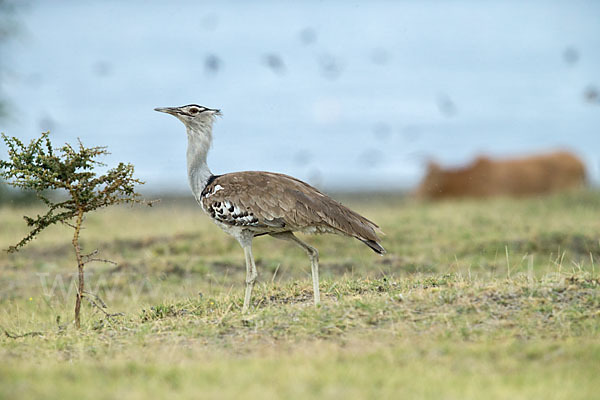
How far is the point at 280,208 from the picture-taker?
7770 millimetres

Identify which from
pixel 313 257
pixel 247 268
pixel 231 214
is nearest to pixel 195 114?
pixel 231 214

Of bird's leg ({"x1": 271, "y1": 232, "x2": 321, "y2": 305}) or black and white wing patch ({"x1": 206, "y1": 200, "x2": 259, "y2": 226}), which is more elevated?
black and white wing patch ({"x1": 206, "y1": 200, "x2": 259, "y2": 226})

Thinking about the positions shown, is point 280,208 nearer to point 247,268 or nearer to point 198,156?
point 247,268

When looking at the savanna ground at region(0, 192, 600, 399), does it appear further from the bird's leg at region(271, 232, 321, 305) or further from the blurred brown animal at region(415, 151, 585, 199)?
the blurred brown animal at region(415, 151, 585, 199)

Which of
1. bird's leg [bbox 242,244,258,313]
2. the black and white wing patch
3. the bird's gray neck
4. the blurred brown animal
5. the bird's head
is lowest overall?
bird's leg [bbox 242,244,258,313]

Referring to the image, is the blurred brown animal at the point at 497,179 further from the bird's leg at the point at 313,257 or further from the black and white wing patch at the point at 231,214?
the black and white wing patch at the point at 231,214

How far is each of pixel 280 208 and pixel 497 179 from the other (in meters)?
23.5

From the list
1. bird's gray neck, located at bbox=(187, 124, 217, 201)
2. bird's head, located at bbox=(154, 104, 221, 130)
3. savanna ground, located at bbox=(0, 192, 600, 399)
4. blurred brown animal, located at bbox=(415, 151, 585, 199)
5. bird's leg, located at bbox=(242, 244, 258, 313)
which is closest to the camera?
savanna ground, located at bbox=(0, 192, 600, 399)

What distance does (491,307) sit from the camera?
695cm

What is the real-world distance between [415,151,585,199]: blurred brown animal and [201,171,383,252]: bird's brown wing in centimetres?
2157

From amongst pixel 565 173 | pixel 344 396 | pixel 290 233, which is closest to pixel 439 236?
A: pixel 290 233

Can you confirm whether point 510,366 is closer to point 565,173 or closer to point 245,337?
point 245,337

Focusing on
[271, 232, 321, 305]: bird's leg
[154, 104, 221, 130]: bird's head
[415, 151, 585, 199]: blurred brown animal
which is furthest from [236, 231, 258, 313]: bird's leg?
[415, 151, 585, 199]: blurred brown animal

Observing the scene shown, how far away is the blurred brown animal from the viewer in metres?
29.8
